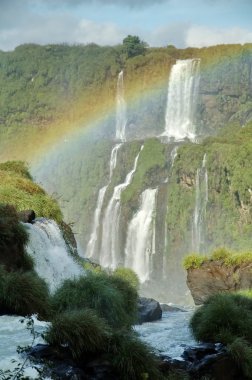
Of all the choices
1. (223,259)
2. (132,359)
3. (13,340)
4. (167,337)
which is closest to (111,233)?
(223,259)

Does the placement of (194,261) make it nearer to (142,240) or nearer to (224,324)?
(224,324)

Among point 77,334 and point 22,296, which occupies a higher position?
point 22,296

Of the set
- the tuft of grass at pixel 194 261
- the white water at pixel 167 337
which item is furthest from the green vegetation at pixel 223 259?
the white water at pixel 167 337

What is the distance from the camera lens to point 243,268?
3841cm

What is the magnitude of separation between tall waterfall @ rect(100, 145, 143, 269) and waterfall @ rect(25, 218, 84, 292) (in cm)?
4741

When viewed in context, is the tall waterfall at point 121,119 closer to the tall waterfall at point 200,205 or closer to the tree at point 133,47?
the tree at point 133,47

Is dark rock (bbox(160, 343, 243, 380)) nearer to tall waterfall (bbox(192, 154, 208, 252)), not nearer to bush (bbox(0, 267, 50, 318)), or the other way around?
bush (bbox(0, 267, 50, 318))

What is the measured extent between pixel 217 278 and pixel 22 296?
2715 centimetres

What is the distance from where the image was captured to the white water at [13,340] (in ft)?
32.4

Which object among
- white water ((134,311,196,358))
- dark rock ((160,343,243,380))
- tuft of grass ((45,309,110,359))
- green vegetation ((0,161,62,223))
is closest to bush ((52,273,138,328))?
white water ((134,311,196,358))

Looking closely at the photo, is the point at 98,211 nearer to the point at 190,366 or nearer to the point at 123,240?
the point at 123,240

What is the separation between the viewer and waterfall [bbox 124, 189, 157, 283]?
229 feet

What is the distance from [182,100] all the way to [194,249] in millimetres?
31109

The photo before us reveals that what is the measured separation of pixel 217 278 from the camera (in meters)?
39.2
